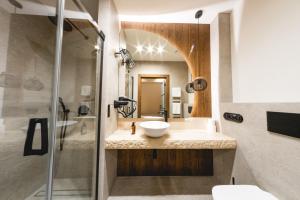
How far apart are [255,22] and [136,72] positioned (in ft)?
4.99

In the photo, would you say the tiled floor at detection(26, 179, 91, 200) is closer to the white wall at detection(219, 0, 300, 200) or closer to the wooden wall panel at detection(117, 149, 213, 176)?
the wooden wall panel at detection(117, 149, 213, 176)

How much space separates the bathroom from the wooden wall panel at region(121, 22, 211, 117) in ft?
0.05

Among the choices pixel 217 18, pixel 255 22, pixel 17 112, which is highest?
pixel 217 18

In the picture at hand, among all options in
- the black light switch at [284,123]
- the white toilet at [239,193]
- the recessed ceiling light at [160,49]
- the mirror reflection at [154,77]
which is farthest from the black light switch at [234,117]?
the recessed ceiling light at [160,49]

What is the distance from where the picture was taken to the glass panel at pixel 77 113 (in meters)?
1.27

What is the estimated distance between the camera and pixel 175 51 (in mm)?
2197

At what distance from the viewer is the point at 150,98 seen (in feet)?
7.12

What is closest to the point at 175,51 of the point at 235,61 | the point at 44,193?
the point at 235,61

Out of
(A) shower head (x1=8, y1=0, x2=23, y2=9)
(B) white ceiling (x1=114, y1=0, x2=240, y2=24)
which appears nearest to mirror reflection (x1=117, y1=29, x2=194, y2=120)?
(B) white ceiling (x1=114, y1=0, x2=240, y2=24)

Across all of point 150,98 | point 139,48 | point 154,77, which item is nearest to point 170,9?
point 139,48

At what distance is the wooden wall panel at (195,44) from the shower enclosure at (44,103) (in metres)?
1.09

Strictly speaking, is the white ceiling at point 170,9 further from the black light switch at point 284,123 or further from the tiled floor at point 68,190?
the tiled floor at point 68,190

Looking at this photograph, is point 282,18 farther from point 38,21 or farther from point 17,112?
point 17,112

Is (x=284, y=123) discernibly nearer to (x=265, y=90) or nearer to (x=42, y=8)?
(x=265, y=90)
